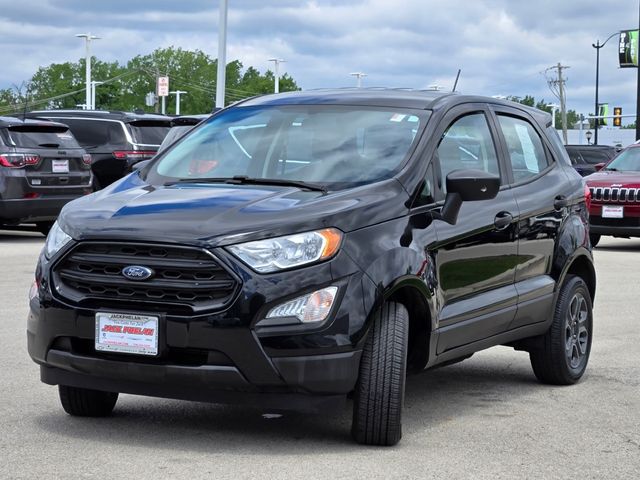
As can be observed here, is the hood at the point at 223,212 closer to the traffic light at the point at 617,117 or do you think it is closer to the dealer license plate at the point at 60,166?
the dealer license plate at the point at 60,166

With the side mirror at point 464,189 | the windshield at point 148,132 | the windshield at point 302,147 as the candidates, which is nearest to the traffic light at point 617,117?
the windshield at point 148,132

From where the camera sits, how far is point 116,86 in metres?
148

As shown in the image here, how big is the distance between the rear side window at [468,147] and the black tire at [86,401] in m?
1.96

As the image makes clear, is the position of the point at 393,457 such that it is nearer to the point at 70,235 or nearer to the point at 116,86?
the point at 70,235

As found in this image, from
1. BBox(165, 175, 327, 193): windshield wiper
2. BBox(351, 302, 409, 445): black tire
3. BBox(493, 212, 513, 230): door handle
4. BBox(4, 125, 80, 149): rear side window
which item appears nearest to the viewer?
BBox(351, 302, 409, 445): black tire

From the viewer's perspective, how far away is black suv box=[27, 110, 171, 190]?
22094mm

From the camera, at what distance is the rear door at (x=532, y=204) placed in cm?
740

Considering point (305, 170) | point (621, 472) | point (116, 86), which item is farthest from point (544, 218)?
point (116, 86)

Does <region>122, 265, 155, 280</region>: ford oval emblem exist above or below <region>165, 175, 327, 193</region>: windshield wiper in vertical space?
below

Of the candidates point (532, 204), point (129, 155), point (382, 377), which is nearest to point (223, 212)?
point (382, 377)

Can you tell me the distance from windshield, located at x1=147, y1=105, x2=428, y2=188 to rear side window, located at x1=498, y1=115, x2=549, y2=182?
3.14 feet

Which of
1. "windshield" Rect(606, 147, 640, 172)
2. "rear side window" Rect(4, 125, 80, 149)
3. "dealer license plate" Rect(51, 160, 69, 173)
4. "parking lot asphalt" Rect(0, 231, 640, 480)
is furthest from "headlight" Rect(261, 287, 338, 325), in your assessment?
"windshield" Rect(606, 147, 640, 172)

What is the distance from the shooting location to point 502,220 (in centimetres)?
710

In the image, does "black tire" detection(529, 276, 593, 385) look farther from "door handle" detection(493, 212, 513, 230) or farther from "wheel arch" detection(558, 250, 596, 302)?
"door handle" detection(493, 212, 513, 230)
